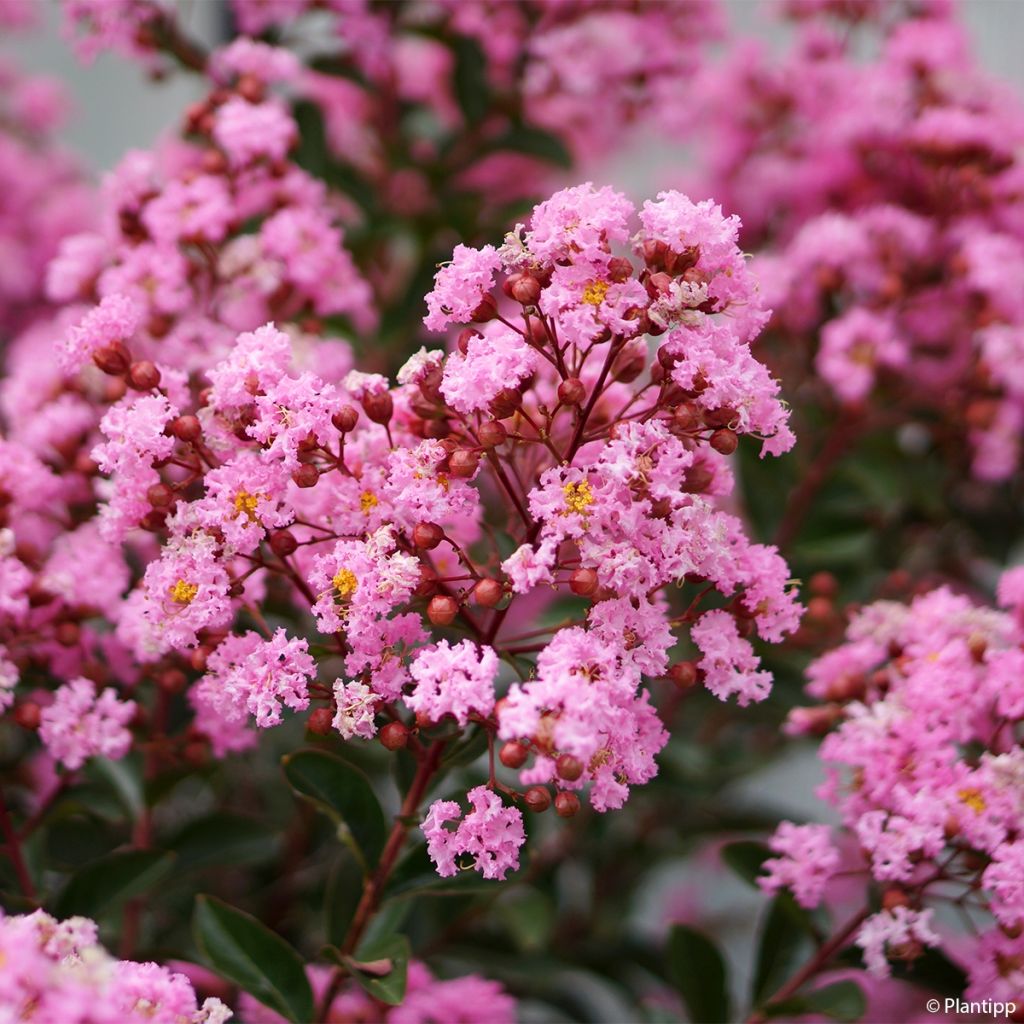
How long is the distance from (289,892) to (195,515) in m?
0.73

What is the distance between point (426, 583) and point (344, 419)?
12 cm

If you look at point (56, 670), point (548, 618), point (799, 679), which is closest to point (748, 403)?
point (548, 618)

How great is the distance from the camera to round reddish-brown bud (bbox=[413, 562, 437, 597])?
A: 2.36ft

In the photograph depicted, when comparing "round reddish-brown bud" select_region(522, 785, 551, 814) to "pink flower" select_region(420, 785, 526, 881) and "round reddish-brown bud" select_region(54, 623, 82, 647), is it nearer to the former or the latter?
"pink flower" select_region(420, 785, 526, 881)

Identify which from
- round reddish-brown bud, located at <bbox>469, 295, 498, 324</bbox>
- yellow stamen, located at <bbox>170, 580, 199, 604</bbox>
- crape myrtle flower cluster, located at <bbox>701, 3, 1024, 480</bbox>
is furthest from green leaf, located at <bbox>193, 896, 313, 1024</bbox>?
crape myrtle flower cluster, located at <bbox>701, 3, 1024, 480</bbox>

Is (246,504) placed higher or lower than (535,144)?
lower

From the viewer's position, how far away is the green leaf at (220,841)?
3.41ft


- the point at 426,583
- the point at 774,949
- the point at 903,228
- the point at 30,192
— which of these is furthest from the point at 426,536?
the point at 30,192

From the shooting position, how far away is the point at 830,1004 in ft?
2.97

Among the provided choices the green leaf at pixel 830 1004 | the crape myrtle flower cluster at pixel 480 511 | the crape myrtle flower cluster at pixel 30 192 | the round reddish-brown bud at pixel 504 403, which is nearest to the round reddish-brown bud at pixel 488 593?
the crape myrtle flower cluster at pixel 480 511

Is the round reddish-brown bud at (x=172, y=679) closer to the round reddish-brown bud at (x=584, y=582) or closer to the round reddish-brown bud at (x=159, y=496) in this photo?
the round reddish-brown bud at (x=159, y=496)

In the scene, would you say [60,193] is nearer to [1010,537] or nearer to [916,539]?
[916,539]

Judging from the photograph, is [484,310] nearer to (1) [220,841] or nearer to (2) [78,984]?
(2) [78,984]

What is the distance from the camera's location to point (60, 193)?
1771 mm
